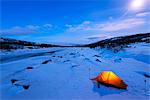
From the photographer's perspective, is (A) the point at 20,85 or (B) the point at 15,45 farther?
(B) the point at 15,45

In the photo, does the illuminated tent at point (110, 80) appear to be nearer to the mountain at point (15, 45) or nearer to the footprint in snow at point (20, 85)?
the footprint in snow at point (20, 85)

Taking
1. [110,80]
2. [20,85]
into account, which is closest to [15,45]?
[20,85]

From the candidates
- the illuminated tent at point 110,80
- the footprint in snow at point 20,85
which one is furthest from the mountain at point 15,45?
the illuminated tent at point 110,80

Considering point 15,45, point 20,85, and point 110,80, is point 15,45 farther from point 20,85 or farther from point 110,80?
point 110,80

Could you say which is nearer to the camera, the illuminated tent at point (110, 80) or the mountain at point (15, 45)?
the illuminated tent at point (110, 80)

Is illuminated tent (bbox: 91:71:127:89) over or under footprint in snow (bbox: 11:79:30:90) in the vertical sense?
over

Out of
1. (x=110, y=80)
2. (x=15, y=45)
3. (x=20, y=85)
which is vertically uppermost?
(x=15, y=45)

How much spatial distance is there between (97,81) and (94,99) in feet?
8.53

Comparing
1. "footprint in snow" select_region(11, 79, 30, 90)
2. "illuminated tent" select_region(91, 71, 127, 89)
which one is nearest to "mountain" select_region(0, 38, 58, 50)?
"footprint in snow" select_region(11, 79, 30, 90)

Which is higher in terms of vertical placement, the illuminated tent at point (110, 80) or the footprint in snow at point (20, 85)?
the illuminated tent at point (110, 80)

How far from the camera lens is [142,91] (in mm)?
9781

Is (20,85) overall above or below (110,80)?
below

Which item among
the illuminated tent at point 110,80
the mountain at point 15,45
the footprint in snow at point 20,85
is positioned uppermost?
the mountain at point 15,45

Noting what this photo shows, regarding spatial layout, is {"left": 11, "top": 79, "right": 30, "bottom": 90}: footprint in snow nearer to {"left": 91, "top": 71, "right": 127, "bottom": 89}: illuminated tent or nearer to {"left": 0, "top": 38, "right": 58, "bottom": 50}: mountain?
{"left": 91, "top": 71, "right": 127, "bottom": 89}: illuminated tent
